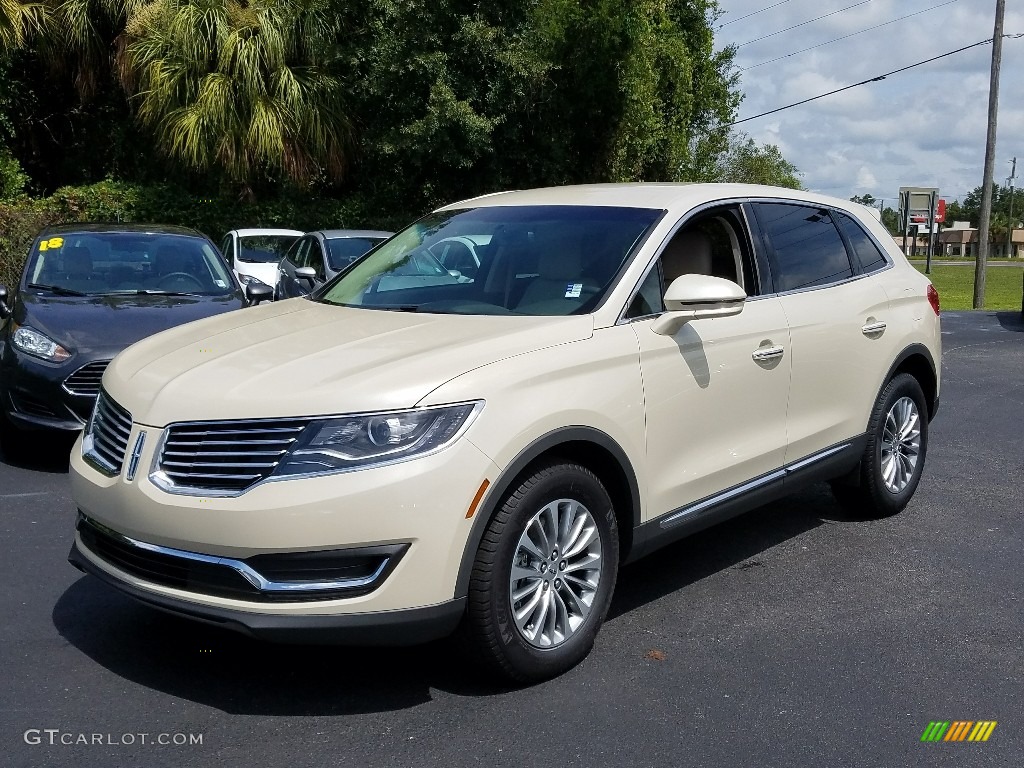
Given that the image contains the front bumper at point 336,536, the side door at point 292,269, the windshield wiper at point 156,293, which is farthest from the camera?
the side door at point 292,269

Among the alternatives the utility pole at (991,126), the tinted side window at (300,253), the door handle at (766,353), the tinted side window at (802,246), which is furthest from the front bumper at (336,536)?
the utility pole at (991,126)

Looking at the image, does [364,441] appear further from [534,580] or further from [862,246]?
[862,246]

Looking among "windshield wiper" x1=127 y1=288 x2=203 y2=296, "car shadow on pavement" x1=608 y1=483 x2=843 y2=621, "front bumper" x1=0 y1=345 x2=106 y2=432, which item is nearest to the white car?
"windshield wiper" x1=127 y1=288 x2=203 y2=296

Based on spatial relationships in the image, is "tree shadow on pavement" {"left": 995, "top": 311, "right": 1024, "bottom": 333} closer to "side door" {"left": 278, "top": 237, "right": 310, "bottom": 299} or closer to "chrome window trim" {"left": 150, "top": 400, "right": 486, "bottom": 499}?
"side door" {"left": 278, "top": 237, "right": 310, "bottom": 299}

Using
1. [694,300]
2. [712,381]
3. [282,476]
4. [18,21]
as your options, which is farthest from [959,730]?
[18,21]

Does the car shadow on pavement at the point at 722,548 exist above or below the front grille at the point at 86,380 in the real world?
below

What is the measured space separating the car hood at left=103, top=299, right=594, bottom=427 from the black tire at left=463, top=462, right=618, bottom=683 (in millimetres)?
484

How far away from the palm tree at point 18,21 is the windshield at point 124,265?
42.1 ft

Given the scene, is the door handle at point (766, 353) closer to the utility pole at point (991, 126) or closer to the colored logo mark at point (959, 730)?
the colored logo mark at point (959, 730)

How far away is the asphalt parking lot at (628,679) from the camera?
3408 mm

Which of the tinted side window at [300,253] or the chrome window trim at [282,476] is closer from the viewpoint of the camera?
the chrome window trim at [282,476]

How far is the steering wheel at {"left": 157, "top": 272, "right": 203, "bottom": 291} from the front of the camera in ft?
26.6

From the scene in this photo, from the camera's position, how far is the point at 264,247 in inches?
696

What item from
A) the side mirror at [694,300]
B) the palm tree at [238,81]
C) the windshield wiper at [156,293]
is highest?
the palm tree at [238,81]
